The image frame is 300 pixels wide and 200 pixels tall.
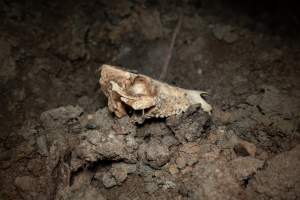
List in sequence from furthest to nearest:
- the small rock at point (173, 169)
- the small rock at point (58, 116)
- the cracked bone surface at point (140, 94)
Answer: the small rock at point (58, 116), the cracked bone surface at point (140, 94), the small rock at point (173, 169)

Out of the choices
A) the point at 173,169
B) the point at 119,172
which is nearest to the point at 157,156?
the point at 173,169

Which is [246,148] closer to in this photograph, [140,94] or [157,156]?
[157,156]

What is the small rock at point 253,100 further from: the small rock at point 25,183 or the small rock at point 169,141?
the small rock at point 25,183

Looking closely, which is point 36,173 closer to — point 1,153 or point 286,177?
point 1,153

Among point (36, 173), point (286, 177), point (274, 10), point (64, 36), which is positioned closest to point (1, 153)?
point (36, 173)

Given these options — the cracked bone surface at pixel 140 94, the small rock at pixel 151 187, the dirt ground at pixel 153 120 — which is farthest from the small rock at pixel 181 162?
the cracked bone surface at pixel 140 94

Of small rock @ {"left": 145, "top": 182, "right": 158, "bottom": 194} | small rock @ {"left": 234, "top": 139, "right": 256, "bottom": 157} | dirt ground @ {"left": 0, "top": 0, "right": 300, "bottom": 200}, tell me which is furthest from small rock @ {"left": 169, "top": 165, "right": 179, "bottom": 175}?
small rock @ {"left": 234, "top": 139, "right": 256, "bottom": 157}

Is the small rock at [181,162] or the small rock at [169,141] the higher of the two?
the small rock at [169,141]

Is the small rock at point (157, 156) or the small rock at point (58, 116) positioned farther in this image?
the small rock at point (58, 116)
